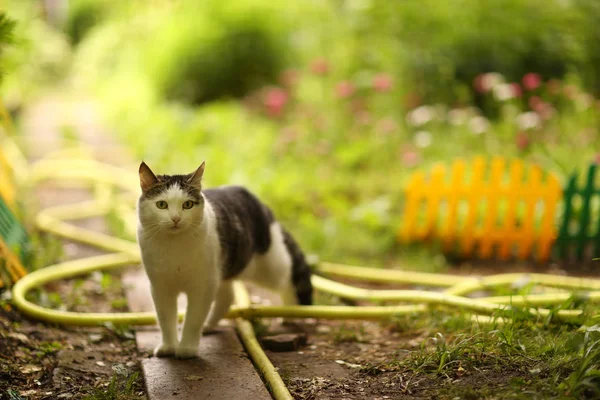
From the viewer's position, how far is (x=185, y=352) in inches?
106

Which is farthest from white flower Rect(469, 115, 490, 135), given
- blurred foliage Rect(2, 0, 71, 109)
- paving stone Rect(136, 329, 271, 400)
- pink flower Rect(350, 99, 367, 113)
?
blurred foliage Rect(2, 0, 71, 109)

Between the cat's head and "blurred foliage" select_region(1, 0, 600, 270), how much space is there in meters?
2.26

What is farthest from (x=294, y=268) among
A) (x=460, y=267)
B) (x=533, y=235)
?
(x=533, y=235)

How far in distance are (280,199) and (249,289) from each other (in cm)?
150

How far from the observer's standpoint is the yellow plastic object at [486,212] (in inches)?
191

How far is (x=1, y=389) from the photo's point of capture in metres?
2.38

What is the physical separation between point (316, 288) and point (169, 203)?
159 cm

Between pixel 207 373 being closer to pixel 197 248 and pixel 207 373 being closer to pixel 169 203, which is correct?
pixel 197 248

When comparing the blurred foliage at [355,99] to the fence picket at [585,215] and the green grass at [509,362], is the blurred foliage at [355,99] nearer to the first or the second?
the fence picket at [585,215]

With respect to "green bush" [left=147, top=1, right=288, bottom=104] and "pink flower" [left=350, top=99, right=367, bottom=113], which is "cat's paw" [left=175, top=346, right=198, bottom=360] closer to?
"pink flower" [left=350, top=99, right=367, bottom=113]

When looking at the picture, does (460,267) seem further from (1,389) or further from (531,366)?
(1,389)

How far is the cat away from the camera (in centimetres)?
247

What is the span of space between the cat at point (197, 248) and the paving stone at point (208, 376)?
89 mm

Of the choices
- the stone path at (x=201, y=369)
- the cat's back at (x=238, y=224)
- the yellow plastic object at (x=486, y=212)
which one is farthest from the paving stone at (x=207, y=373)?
the yellow plastic object at (x=486, y=212)
